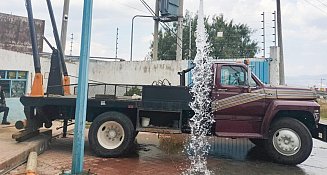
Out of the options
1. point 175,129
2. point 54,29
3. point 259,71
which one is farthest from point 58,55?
point 259,71

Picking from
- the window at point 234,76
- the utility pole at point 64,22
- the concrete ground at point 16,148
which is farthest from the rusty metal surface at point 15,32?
the window at point 234,76

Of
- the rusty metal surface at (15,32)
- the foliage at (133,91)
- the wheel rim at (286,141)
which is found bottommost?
the wheel rim at (286,141)

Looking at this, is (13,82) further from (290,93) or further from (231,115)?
(290,93)

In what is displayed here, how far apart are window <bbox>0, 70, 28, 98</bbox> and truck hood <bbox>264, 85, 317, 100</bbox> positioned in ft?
29.9

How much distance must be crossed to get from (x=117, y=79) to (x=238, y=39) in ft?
78.8

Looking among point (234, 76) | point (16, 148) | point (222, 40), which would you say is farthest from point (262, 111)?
point (222, 40)

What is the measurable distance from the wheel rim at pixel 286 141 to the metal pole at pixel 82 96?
4.31 m

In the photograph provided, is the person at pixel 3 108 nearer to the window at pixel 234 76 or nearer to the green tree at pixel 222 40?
the window at pixel 234 76

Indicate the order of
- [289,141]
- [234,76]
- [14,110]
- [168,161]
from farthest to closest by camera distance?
[14,110]
[234,76]
[168,161]
[289,141]

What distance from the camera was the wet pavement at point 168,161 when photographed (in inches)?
273

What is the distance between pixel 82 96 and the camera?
5.85 meters

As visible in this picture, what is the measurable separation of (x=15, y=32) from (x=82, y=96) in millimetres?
21669

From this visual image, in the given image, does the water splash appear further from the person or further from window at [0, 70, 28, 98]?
window at [0, 70, 28, 98]

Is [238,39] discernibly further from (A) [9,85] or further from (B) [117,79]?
(A) [9,85]
